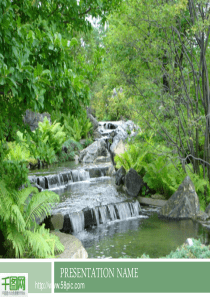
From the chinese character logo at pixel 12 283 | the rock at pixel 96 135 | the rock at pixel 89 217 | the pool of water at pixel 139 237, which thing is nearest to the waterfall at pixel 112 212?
the pool of water at pixel 139 237

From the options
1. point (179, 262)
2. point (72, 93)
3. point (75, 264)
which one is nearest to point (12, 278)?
point (75, 264)

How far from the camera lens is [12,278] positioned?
332 cm

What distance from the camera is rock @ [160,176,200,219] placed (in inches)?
314

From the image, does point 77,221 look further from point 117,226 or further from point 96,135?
point 96,135

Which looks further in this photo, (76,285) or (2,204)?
(2,204)

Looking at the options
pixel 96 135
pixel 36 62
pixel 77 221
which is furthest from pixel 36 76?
pixel 96 135

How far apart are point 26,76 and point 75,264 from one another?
218 centimetres

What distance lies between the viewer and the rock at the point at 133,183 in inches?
390

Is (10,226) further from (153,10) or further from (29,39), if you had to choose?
(153,10)

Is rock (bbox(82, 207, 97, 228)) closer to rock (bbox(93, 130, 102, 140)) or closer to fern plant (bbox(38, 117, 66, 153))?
fern plant (bbox(38, 117, 66, 153))

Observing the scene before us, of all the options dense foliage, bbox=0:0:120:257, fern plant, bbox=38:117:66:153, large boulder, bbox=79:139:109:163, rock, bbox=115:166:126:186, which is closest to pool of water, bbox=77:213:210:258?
dense foliage, bbox=0:0:120:257

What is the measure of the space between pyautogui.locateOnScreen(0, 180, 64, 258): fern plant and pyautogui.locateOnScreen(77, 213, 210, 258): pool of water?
1.44 metres

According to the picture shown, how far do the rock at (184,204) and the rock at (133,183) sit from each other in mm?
1850

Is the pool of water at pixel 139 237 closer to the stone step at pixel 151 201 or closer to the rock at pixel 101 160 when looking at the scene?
the stone step at pixel 151 201
